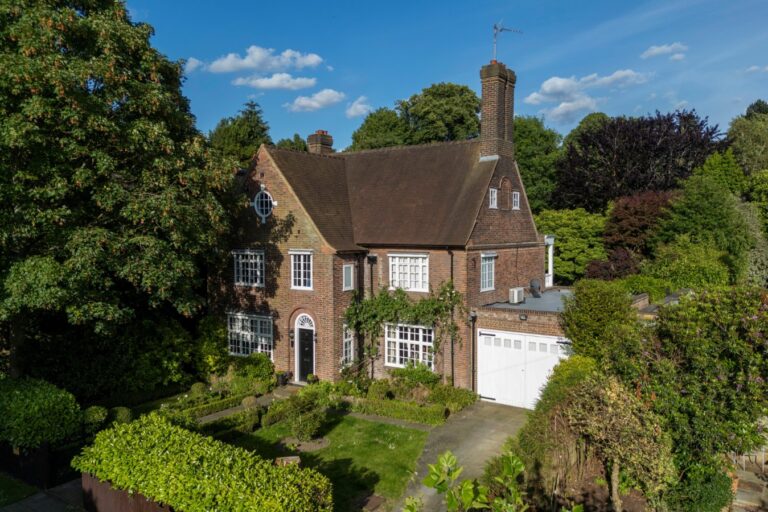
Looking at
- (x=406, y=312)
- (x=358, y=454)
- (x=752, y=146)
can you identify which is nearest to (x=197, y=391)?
(x=358, y=454)

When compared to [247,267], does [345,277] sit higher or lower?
lower

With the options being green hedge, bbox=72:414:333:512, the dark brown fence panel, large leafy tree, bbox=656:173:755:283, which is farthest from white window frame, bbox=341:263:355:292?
large leafy tree, bbox=656:173:755:283

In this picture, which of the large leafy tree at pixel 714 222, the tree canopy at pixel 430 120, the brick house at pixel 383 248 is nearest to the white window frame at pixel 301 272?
the brick house at pixel 383 248

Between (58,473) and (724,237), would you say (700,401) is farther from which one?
(724,237)

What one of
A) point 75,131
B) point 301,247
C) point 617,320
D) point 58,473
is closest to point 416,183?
point 301,247

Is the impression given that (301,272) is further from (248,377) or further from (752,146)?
(752,146)

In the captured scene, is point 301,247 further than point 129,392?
Yes
